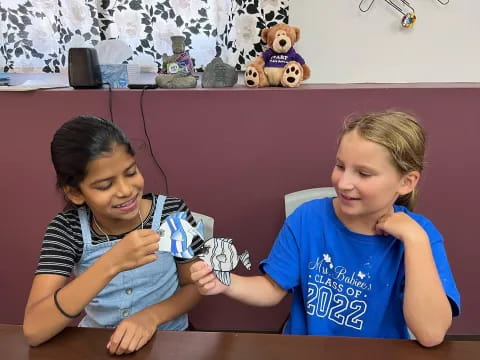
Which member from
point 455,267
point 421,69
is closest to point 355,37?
point 421,69

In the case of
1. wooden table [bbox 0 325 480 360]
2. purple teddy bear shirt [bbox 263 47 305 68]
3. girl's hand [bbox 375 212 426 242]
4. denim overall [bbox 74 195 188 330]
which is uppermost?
purple teddy bear shirt [bbox 263 47 305 68]

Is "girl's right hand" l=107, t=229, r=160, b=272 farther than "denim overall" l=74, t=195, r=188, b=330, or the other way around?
"denim overall" l=74, t=195, r=188, b=330

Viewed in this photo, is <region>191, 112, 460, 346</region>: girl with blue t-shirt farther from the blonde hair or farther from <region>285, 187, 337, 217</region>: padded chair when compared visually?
<region>285, 187, 337, 217</region>: padded chair

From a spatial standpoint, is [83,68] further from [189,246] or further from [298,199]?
[189,246]

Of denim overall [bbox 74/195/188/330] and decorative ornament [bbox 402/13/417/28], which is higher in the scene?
decorative ornament [bbox 402/13/417/28]

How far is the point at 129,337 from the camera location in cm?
74

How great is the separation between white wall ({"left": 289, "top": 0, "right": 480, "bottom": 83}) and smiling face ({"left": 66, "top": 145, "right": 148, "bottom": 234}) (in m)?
1.12

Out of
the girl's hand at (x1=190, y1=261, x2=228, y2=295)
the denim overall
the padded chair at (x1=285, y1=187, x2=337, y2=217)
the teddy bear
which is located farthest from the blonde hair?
the teddy bear

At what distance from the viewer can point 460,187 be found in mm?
1648

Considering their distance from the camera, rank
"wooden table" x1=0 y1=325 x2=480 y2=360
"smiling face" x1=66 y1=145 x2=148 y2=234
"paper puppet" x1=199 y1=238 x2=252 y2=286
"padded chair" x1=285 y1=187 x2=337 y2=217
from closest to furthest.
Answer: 1. "wooden table" x1=0 y1=325 x2=480 y2=360
2. "paper puppet" x1=199 y1=238 x2=252 y2=286
3. "smiling face" x1=66 y1=145 x2=148 y2=234
4. "padded chair" x1=285 y1=187 x2=337 y2=217

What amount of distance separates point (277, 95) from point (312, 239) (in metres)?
0.71

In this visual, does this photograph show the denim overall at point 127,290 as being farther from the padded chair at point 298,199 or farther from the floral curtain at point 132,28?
the floral curtain at point 132,28

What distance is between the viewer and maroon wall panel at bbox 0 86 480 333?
1.58 m

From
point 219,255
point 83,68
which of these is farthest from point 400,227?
point 83,68
